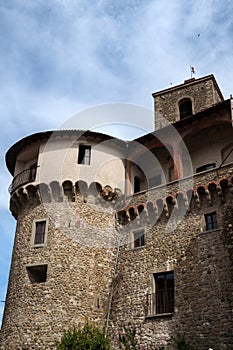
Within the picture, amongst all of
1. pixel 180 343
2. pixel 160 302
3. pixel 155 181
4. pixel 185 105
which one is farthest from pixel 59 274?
pixel 185 105

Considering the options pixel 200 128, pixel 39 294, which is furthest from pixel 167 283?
pixel 200 128

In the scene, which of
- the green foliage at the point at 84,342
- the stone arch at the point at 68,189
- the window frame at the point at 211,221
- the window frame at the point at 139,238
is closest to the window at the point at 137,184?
the window frame at the point at 139,238

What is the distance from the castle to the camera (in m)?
22.6

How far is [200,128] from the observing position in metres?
27.1

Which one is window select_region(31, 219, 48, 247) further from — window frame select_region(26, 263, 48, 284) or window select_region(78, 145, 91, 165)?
window select_region(78, 145, 91, 165)

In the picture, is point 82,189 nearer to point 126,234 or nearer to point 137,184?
point 126,234

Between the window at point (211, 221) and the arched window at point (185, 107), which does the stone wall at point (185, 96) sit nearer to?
the arched window at point (185, 107)

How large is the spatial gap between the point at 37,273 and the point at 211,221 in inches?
397

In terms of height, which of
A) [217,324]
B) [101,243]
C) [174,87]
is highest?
[174,87]

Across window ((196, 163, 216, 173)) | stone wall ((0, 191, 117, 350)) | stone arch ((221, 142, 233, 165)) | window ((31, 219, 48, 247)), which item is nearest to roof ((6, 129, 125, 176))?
stone wall ((0, 191, 117, 350))

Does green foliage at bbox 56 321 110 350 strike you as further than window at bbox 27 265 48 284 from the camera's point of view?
No

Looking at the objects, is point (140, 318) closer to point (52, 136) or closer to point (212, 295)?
point (212, 295)

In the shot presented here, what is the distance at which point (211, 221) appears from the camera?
945 inches

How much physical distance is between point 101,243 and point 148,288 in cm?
395
